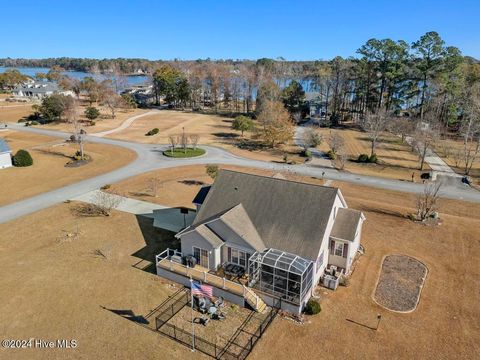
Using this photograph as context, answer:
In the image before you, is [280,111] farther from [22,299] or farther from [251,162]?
[22,299]

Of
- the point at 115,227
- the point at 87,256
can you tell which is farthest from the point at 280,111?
the point at 87,256

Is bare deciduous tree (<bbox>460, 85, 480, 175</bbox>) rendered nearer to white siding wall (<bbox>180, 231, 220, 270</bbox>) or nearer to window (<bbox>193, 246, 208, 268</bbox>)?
white siding wall (<bbox>180, 231, 220, 270</bbox>)

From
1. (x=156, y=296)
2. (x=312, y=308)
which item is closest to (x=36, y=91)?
(x=156, y=296)

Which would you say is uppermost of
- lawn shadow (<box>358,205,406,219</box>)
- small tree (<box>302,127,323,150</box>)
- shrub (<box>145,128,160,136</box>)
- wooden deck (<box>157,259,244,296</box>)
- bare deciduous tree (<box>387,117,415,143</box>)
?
bare deciduous tree (<box>387,117,415,143</box>)

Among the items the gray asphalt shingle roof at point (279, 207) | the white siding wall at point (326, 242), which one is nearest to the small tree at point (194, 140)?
the gray asphalt shingle roof at point (279, 207)

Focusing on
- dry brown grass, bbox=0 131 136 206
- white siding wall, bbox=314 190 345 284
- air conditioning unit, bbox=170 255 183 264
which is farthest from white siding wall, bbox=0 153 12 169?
white siding wall, bbox=314 190 345 284

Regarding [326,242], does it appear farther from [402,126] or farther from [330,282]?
[402,126]

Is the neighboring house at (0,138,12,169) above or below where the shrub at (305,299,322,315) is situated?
above
